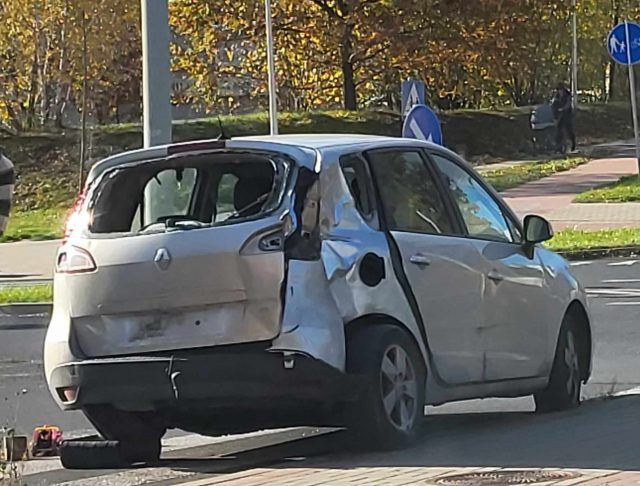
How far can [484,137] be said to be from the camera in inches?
1768

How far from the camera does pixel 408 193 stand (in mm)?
9398

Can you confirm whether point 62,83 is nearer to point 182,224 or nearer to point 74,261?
point 74,261

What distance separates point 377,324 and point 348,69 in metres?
34.8

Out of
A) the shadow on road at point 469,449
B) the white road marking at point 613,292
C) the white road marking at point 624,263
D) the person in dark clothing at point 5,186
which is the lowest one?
the white road marking at point 624,263

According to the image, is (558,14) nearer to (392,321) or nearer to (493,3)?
(493,3)

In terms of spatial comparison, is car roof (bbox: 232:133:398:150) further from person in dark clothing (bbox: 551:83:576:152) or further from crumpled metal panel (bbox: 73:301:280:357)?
person in dark clothing (bbox: 551:83:576:152)

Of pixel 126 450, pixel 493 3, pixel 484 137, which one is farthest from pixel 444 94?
pixel 126 450

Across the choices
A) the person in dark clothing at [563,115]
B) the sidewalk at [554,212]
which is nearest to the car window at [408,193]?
the sidewalk at [554,212]

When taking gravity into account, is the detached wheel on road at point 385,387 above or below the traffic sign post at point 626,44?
below

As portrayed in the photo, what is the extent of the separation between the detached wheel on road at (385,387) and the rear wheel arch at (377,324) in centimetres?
2

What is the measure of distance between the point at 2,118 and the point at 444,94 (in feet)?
43.1

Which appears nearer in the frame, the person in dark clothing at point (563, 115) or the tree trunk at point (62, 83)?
the tree trunk at point (62, 83)

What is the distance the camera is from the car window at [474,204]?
9.81 m

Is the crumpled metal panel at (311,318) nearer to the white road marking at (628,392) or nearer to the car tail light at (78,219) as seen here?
the car tail light at (78,219)
